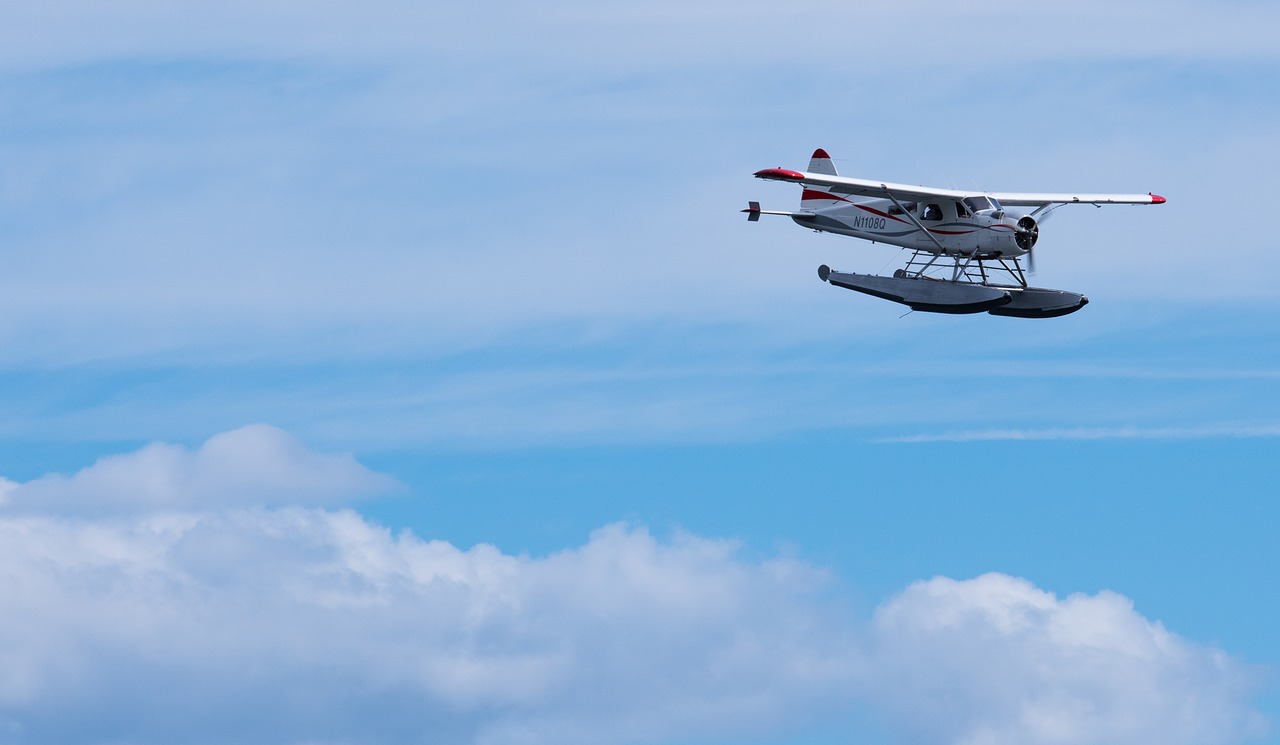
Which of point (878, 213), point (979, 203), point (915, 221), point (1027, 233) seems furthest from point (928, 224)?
point (1027, 233)

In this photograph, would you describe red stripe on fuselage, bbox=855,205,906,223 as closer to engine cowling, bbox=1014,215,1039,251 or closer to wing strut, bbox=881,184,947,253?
wing strut, bbox=881,184,947,253

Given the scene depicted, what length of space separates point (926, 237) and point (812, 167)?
6.89 m

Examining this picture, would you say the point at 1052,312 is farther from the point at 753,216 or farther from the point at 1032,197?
A: the point at 753,216

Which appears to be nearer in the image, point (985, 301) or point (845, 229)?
point (985, 301)

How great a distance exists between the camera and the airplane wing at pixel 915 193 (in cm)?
8094

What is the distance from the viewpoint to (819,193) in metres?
89.3

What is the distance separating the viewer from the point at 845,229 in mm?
89062

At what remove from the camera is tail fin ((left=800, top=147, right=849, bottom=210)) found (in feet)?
293

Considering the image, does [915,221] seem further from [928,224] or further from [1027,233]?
[1027,233]

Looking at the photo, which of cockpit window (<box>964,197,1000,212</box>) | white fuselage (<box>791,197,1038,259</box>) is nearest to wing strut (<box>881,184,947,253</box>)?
white fuselage (<box>791,197,1038,259</box>)

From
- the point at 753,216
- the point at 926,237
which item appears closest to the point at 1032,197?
the point at 926,237

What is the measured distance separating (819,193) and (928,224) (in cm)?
595

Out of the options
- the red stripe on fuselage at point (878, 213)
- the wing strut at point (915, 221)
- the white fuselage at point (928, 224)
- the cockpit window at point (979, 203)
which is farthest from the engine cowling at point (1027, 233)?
the red stripe on fuselage at point (878, 213)

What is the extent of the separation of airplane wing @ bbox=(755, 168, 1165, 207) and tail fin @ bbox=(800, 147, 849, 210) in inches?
31.2
